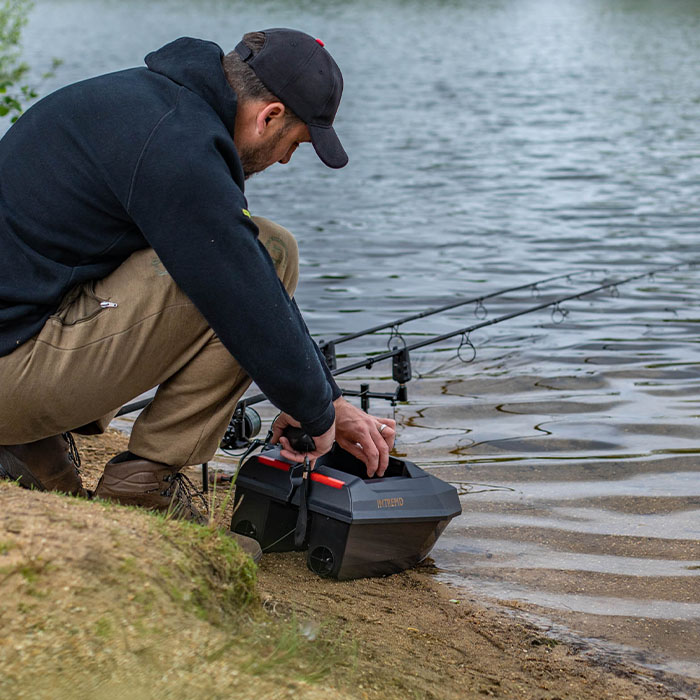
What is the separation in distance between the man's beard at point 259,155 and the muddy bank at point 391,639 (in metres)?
0.95

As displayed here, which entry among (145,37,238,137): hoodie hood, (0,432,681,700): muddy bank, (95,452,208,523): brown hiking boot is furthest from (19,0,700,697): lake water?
(145,37,238,137): hoodie hood

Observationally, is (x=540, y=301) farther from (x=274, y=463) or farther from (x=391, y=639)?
(x=391, y=639)

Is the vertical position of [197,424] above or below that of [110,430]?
above

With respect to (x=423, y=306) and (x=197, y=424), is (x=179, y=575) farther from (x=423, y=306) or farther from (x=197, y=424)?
(x=423, y=306)

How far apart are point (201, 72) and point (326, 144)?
374mm

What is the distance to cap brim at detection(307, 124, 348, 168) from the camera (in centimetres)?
259

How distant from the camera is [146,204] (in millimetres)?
2271

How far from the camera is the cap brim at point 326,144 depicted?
2590 millimetres

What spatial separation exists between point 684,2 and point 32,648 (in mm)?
45580

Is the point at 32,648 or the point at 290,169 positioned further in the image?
the point at 290,169

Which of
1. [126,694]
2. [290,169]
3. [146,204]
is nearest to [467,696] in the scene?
[126,694]

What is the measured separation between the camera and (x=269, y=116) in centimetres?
254

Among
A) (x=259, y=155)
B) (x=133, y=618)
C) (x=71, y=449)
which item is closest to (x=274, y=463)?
(x=71, y=449)

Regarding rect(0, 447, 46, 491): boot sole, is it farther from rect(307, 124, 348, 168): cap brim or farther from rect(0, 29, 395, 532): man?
rect(307, 124, 348, 168): cap brim
